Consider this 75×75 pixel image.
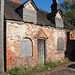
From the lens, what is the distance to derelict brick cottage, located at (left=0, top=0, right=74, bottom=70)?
667 centimetres

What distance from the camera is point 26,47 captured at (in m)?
7.53

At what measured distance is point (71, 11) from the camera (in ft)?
58.2

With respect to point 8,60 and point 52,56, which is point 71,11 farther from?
point 8,60

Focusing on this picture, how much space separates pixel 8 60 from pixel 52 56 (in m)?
5.05

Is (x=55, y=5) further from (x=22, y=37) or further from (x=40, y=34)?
(x=22, y=37)

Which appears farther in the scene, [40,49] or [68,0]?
[68,0]

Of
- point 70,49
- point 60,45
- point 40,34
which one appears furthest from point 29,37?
point 70,49

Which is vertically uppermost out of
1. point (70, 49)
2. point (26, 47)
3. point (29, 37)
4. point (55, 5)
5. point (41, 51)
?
Answer: point (55, 5)

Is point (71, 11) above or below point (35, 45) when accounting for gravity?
above

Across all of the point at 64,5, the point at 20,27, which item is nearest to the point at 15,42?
the point at 20,27

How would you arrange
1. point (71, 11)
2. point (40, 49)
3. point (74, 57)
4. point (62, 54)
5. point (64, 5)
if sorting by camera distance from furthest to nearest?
1. point (64, 5)
2. point (71, 11)
3. point (74, 57)
4. point (62, 54)
5. point (40, 49)

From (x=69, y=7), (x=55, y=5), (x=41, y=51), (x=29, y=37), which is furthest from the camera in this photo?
(x=69, y=7)

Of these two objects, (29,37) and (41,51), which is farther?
(41,51)

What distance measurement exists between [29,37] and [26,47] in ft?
3.01
